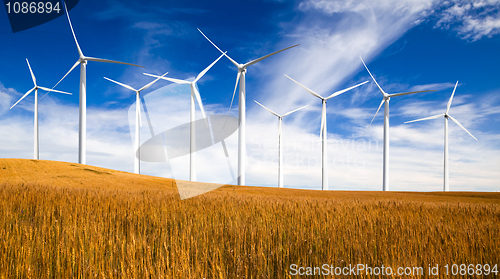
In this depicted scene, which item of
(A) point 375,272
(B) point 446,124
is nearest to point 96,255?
(A) point 375,272

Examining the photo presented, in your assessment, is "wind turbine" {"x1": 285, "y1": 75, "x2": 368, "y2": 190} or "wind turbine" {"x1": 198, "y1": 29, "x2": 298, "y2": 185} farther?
"wind turbine" {"x1": 285, "y1": 75, "x2": 368, "y2": 190}

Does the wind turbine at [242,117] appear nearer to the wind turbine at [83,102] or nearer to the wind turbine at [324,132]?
the wind turbine at [324,132]

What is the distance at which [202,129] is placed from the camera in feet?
57.6

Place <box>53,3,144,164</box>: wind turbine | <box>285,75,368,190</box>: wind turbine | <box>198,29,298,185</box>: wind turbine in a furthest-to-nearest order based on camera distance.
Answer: <box>285,75,368,190</box>: wind turbine < <box>53,3,144,164</box>: wind turbine < <box>198,29,298,185</box>: wind turbine

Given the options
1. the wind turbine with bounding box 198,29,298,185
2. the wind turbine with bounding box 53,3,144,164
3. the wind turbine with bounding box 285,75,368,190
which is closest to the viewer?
the wind turbine with bounding box 198,29,298,185

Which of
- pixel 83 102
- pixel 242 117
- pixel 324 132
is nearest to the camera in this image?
pixel 242 117

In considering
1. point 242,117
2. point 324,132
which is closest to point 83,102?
point 242,117

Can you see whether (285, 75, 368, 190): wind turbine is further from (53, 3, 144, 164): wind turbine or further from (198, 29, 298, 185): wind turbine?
(53, 3, 144, 164): wind turbine

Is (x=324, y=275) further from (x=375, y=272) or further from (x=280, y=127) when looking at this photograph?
(x=280, y=127)

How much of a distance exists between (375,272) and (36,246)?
6.11m

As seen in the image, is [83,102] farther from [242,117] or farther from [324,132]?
[324,132]

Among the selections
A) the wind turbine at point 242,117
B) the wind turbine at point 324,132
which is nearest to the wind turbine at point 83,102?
the wind turbine at point 242,117

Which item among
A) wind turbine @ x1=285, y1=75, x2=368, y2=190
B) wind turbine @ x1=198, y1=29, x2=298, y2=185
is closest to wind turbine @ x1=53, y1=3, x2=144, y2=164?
wind turbine @ x1=198, y1=29, x2=298, y2=185

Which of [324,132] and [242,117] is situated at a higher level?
[242,117]
